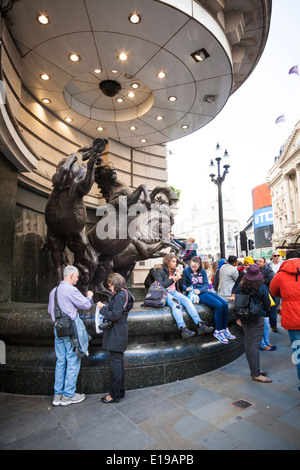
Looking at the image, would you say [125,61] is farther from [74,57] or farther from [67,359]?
[67,359]

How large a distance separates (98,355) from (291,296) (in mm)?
2796

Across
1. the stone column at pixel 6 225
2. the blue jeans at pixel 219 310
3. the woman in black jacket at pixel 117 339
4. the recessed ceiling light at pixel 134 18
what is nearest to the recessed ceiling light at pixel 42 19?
the recessed ceiling light at pixel 134 18

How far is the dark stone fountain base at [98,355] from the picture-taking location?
3844mm

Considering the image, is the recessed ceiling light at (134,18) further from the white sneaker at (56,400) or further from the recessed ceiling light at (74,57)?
the white sneaker at (56,400)

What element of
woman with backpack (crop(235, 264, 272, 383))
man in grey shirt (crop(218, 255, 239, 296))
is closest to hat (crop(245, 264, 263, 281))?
woman with backpack (crop(235, 264, 272, 383))

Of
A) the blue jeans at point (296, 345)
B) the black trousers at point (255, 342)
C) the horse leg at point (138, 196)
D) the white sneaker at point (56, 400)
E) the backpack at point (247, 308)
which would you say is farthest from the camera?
the horse leg at point (138, 196)

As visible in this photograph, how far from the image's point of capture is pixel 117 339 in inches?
141

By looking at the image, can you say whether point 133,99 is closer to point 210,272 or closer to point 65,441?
point 210,272

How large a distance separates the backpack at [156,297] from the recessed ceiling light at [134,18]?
19.3 feet

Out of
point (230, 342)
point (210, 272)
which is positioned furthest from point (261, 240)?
point (230, 342)

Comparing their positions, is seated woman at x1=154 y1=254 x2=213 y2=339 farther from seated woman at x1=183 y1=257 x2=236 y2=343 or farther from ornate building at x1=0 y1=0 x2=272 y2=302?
ornate building at x1=0 y1=0 x2=272 y2=302

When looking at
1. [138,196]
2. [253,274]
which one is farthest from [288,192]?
[253,274]

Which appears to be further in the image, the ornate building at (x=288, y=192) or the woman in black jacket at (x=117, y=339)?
the ornate building at (x=288, y=192)
